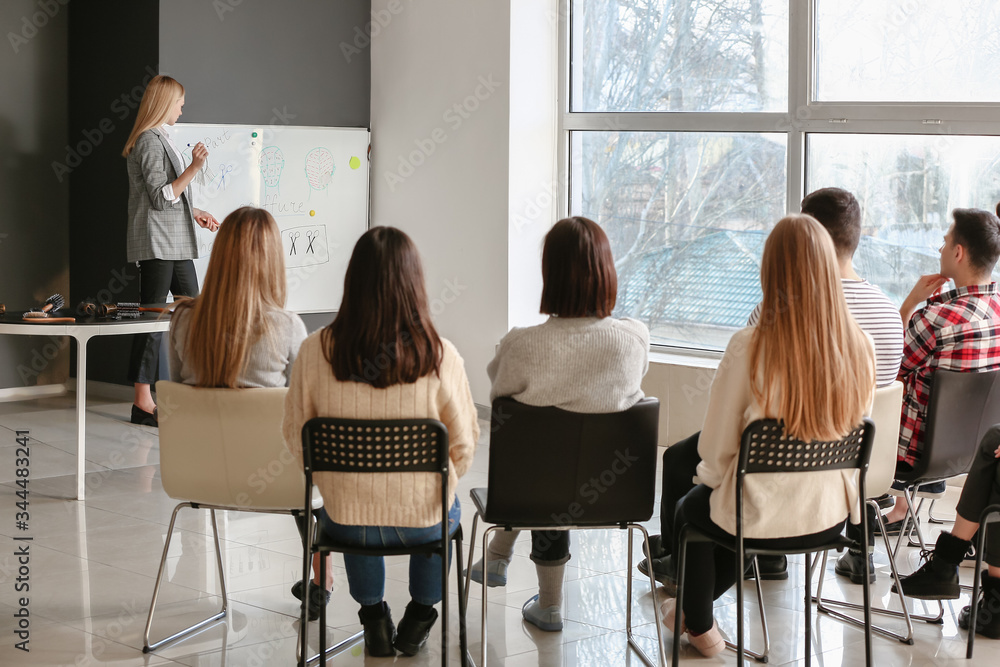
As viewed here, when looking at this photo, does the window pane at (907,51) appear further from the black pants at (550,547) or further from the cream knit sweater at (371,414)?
the cream knit sweater at (371,414)

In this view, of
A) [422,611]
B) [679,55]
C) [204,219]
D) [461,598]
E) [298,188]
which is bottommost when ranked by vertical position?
[422,611]

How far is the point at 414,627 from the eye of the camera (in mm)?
2756

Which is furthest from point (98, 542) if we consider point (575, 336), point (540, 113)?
point (540, 113)

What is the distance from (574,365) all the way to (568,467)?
251mm

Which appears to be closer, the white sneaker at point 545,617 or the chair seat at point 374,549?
the chair seat at point 374,549

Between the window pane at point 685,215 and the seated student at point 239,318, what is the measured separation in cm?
318

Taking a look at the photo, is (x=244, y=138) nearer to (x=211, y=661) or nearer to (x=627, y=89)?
(x=627, y=89)

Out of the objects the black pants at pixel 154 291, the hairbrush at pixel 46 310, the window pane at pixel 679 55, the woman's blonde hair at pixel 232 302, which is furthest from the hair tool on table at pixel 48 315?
the window pane at pixel 679 55

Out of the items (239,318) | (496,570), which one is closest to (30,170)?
(239,318)

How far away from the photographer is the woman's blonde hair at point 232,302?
8.89ft

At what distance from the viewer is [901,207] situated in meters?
4.86

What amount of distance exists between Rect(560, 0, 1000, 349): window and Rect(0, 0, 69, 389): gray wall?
311 cm

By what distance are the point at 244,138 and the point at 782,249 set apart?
13.9 feet

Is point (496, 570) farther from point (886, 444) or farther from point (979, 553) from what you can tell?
point (979, 553)
